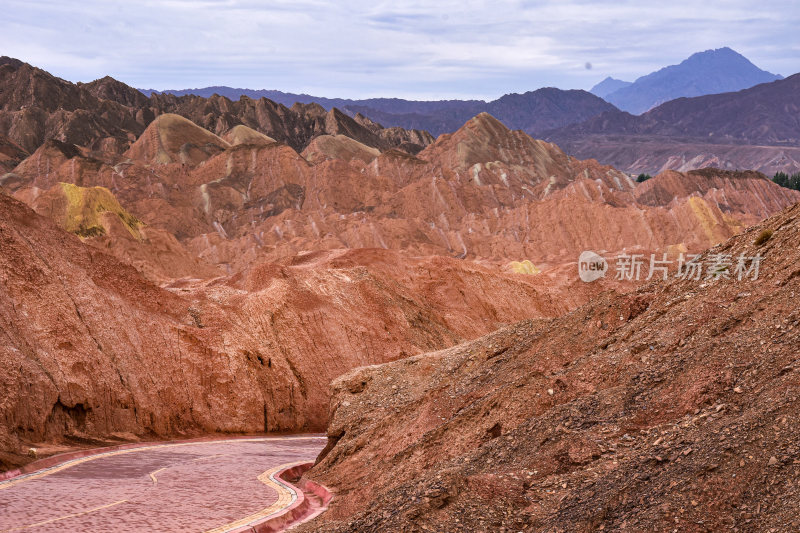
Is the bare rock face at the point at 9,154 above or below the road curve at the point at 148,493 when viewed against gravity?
above

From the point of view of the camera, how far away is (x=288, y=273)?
35.8 m

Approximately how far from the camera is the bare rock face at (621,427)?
28.0ft

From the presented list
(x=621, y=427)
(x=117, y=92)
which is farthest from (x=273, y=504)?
(x=117, y=92)

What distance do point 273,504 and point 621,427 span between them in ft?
20.8

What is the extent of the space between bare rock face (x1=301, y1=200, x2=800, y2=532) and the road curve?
1.44 meters

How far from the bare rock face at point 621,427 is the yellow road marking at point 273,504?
83cm

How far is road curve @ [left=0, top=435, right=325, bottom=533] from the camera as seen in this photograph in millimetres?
12703

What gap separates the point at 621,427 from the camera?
34.7 ft

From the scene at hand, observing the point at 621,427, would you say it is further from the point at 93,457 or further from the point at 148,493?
the point at 93,457

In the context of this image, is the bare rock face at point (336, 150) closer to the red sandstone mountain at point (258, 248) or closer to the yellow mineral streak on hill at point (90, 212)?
the red sandstone mountain at point (258, 248)

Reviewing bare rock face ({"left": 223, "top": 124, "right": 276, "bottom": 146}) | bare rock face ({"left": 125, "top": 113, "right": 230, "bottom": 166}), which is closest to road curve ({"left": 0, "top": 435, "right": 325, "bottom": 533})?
bare rock face ({"left": 125, "top": 113, "right": 230, "bottom": 166})

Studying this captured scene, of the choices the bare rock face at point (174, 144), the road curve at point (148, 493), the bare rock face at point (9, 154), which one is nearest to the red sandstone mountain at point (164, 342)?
the road curve at point (148, 493)

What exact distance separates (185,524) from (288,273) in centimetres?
2321

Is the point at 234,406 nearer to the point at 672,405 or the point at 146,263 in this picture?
the point at 672,405
